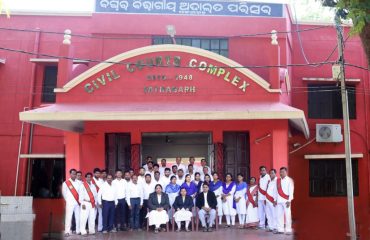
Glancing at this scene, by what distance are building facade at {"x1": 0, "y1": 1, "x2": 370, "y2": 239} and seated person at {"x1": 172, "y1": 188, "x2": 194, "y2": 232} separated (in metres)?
1.80

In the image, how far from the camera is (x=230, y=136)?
1267 centimetres

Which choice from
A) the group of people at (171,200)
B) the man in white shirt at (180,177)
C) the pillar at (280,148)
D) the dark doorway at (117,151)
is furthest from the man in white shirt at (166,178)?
the pillar at (280,148)

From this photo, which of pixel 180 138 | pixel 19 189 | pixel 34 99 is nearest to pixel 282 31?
pixel 180 138

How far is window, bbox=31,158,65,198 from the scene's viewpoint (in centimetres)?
1473

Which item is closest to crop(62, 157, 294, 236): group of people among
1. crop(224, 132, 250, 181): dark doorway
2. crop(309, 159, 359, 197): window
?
crop(224, 132, 250, 181): dark doorway

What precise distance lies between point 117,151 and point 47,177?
3432 millimetres

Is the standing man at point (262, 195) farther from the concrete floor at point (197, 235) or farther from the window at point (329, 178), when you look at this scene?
the window at point (329, 178)

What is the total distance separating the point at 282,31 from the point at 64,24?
709 cm

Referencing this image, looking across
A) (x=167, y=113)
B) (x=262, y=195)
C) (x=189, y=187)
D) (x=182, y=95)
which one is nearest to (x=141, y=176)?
(x=189, y=187)

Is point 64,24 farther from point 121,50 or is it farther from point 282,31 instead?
point 282,31

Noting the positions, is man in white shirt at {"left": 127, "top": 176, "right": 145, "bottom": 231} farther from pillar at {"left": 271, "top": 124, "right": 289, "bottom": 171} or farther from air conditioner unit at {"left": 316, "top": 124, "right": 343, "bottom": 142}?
air conditioner unit at {"left": 316, "top": 124, "right": 343, "bottom": 142}

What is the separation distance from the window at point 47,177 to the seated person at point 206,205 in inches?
228

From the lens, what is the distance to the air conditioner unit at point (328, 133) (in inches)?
578

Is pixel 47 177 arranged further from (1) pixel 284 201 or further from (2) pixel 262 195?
(1) pixel 284 201
